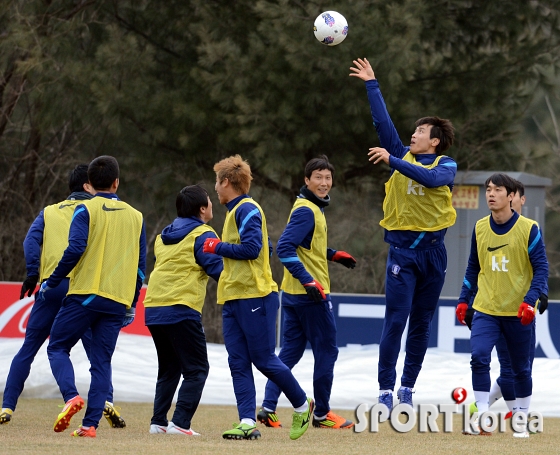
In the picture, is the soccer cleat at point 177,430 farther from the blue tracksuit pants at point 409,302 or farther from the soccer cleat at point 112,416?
the blue tracksuit pants at point 409,302

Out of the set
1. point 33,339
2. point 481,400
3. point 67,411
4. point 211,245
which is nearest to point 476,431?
point 481,400

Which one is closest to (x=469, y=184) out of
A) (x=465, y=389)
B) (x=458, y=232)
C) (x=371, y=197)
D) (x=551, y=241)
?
(x=458, y=232)

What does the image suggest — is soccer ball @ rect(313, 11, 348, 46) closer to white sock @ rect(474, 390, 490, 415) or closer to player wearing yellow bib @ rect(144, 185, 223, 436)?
player wearing yellow bib @ rect(144, 185, 223, 436)

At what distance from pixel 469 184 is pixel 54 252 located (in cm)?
873

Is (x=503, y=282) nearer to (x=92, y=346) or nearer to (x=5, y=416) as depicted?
(x=92, y=346)

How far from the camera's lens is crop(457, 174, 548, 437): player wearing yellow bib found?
24.7 feet

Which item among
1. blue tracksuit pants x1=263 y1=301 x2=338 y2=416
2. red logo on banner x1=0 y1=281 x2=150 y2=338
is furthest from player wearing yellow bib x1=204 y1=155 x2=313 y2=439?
red logo on banner x1=0 y1=281 x2=150 y2=338

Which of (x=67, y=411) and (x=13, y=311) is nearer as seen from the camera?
(x=67, y=411)

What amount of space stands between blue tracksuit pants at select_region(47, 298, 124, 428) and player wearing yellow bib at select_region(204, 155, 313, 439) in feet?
2.78

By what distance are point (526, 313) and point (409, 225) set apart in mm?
1207

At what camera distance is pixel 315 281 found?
7.43 metres

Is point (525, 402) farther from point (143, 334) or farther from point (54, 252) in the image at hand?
point (143, 334)

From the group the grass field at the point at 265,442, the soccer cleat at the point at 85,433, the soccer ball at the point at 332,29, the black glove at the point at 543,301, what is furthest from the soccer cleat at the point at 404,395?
the soccer ball at the point at 332,29

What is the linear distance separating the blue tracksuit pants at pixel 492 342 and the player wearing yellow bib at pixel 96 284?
2625 millimetres
